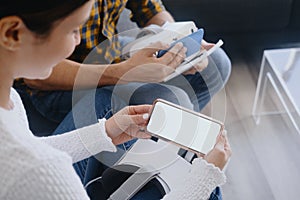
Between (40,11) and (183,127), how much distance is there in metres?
0.48

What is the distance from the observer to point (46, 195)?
0.60 m

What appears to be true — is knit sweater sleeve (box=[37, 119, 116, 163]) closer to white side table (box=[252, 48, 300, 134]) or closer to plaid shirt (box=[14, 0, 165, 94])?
plaid shirt (box=[14, 0, 165, 94])

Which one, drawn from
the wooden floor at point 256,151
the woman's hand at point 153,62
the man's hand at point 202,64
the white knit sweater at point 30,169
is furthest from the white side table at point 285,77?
the white knit sweater at point 30,169

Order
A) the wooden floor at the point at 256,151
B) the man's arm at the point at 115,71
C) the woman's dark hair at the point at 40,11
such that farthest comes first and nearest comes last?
the wooden floor at the point at 256,151
the man's arm at the point at 115,71
the woman's dark hair at the point at 40,11

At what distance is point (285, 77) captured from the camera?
156cm

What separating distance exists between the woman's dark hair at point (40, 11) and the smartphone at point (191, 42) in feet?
1.98

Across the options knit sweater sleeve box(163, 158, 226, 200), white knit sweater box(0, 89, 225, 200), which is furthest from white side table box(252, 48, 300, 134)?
white knit sweater box(0, 89, 225, 200)

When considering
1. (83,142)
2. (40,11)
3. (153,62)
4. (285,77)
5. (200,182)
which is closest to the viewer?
(40,11)

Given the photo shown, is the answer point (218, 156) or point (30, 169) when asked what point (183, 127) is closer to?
point (218, 156)

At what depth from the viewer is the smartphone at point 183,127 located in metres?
0.93

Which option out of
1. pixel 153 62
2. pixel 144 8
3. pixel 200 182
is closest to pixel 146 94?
pixel 153 62

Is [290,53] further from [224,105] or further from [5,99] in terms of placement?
[5,99]

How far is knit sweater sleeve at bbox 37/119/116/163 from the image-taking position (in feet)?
3.00

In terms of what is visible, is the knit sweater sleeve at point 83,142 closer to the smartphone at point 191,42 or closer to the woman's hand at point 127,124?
the woman's hand at point 127,124
